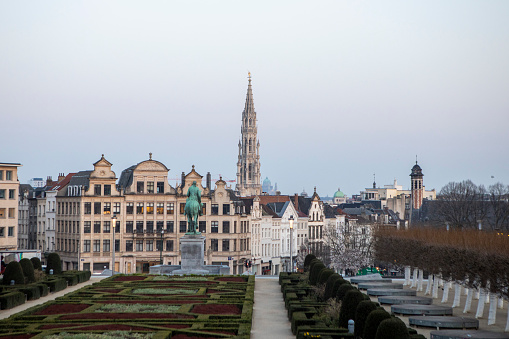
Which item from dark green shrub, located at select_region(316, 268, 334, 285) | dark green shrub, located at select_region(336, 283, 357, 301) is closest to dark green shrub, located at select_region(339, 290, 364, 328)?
dark green shrub, located at select_region(336, 283, 357, 301)

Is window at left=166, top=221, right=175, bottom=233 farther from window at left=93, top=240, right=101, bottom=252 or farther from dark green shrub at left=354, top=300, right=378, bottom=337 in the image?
dark green shrub at left=354, top=300, right=378, bottom=337

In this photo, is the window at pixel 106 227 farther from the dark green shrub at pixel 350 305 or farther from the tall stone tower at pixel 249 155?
the tall stone tower at pixel 249 155

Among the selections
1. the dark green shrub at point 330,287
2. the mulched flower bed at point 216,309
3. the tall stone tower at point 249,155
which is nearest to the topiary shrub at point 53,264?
the mulched flower bed at point 216,309

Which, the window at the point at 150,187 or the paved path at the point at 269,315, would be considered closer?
the paved path at the point at 269,315

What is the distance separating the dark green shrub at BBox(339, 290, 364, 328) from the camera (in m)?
32.5

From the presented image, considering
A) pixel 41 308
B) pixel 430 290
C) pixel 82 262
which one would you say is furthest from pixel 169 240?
pixel 41 308

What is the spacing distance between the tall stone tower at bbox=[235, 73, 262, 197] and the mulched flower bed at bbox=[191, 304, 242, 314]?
148686 mm

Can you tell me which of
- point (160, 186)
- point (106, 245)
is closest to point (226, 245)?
point (160, 186)

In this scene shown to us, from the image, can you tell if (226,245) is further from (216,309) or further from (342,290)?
(342,290)

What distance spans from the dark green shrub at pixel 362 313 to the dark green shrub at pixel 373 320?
209 centimetres

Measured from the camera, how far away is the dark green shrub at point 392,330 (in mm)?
25297

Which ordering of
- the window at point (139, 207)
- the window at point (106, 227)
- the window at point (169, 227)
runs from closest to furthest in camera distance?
the window at point (106, 227) → the window at point (139, 207) → the window at point (169, 227)

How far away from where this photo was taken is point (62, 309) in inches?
1626

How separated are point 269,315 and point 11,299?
45.3 feet
